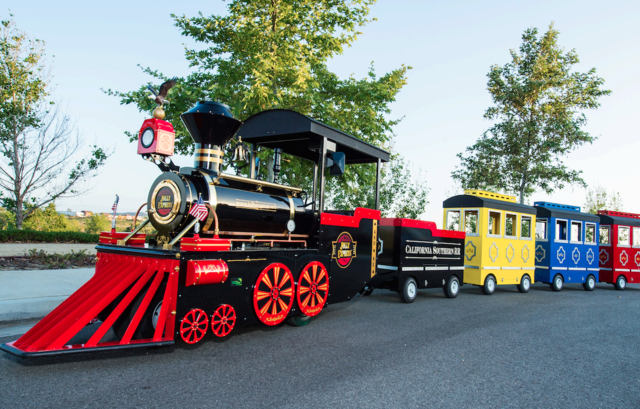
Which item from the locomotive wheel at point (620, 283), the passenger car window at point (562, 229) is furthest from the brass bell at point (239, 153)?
the locomotive wheel at point (620, 283)

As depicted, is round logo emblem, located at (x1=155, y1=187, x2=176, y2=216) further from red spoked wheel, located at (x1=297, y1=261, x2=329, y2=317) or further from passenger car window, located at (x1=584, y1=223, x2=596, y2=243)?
passenger car window, located at (x1=584, y1=223, x2=596, y2=243)

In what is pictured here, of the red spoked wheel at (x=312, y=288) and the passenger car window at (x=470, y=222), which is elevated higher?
the passenger car window at (x=470, y=222)

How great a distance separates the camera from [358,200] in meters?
19.0

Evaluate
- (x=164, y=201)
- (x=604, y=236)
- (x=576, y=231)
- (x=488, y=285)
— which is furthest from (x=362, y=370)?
(x=604, y=236)

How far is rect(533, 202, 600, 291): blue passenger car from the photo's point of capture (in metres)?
12.5

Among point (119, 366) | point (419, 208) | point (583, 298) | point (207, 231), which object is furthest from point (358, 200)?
point (119, 366)

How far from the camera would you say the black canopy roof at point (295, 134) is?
6.26 meters

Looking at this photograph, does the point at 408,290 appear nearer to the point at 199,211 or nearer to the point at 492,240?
the point at 492,240

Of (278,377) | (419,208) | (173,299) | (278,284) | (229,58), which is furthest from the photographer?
(419,208)

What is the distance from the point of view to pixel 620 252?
46.3 feet

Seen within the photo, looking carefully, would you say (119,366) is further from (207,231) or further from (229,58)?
(229,58)

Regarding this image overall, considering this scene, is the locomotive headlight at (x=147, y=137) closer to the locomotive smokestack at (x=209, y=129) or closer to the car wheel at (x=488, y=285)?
the locomotive smokestack at (x=209, y=129)

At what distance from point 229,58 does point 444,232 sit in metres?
9.11

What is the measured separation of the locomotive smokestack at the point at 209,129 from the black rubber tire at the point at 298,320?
2479 millimetres
